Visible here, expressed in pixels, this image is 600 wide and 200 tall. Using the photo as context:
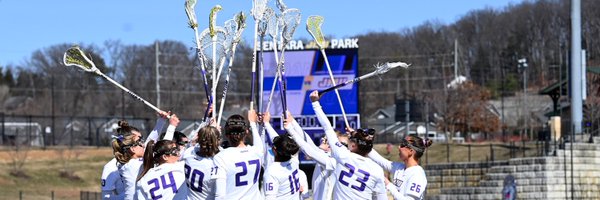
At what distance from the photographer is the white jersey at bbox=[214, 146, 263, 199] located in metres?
11.8

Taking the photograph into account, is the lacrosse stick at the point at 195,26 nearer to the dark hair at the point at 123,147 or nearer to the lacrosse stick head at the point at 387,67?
the dark hair at the point at 123,147

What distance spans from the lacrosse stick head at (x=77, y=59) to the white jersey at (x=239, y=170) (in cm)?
417

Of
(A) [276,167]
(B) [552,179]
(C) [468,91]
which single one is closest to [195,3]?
(A) [276,167]

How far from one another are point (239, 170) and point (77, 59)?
456 centimetres

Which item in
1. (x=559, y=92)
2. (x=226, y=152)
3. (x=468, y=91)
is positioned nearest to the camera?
(x=226, y=152)

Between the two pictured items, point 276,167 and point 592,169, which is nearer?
point 276,167

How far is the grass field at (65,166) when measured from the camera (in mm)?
50094

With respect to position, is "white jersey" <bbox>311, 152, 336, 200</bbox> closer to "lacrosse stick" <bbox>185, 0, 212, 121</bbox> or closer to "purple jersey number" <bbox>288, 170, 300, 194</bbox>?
"purple jersey number" <bbox>288, 170, 300, 194</bbox>

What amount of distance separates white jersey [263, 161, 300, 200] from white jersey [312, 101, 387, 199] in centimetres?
92

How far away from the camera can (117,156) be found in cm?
1348

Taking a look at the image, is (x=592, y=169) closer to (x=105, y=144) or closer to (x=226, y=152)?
(x=226, y=152)

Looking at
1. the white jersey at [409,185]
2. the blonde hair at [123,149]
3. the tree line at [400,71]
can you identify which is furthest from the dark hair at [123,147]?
the tree line at [400,71]

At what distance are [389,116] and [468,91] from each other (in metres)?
14.9

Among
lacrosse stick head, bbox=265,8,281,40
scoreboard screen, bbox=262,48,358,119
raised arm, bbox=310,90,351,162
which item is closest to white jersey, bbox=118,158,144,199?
raised arm, bbox=310,90,351,162
